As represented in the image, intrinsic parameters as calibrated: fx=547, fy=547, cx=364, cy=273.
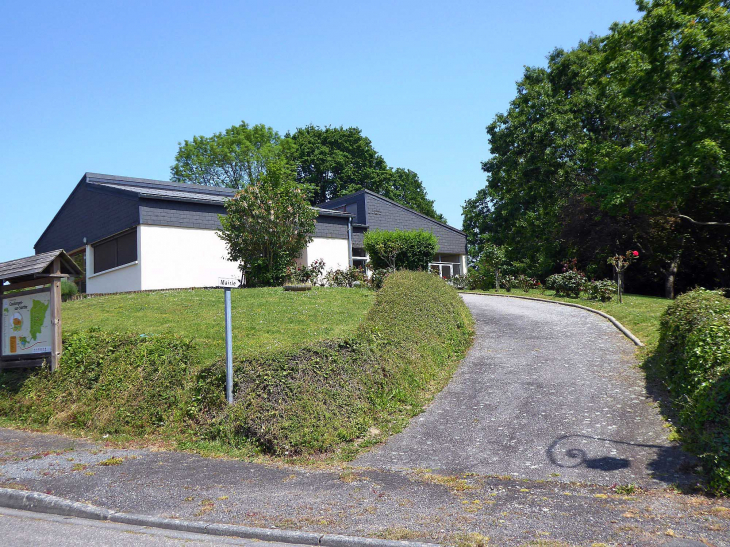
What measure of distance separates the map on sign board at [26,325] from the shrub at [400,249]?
1519 cm

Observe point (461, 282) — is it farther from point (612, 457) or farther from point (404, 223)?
point (612, 457)

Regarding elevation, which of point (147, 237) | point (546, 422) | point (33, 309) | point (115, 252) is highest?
point (147, 237)

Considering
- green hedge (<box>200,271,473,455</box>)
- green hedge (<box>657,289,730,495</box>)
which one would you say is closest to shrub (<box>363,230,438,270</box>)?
green hedge (<box>200,271,473,455</box>)

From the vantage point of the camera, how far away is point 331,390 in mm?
7844

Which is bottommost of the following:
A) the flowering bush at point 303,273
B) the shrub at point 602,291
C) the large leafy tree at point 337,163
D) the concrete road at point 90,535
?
the concrete road at point 90,535

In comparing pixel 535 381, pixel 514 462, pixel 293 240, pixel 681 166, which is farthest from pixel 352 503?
pixel 681 166

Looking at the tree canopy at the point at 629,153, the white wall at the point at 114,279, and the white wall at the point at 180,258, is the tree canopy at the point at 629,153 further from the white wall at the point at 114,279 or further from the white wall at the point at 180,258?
the white wall at the point at 114,279

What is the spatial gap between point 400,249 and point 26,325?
16.3 metres

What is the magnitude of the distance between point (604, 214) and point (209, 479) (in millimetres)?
24680

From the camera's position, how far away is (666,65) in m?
19.6

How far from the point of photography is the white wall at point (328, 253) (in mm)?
25938

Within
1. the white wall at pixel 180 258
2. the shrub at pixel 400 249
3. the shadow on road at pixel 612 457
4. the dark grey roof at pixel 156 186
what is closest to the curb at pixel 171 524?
the shadow on road at pixel 612 457

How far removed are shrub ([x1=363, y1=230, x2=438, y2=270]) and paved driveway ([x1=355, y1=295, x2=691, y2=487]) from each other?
1155 centimetres

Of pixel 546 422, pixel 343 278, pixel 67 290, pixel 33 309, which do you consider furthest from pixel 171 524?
pixel 67 290
